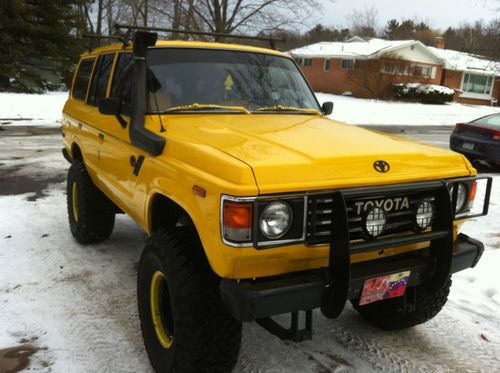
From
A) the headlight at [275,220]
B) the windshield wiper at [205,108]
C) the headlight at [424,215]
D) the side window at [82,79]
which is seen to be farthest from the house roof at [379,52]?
the headlight at [275,220]

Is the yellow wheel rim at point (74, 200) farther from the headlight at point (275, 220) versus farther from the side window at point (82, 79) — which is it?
the headlight at point (275, 220)

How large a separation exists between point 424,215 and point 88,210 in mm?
3317

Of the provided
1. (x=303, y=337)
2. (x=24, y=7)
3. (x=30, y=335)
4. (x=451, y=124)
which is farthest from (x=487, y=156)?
(x=24, y=7)

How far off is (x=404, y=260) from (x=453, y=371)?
99cm

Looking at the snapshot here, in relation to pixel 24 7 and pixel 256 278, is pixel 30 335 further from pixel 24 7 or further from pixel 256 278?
pixel 24 7

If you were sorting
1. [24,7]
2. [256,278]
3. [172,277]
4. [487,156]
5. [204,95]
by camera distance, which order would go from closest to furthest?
[256,278] < [172,277] < [204,95] < [487,156] < [24,7]

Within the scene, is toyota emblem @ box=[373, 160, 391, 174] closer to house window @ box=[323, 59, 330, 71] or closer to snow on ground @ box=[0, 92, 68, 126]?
snow on ground @ box=[0, 92, 68, 126]

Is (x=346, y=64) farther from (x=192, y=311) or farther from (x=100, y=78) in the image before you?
(x=192, y=311)

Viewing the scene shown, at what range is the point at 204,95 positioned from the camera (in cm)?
366

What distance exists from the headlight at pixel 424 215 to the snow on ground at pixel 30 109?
14.6 meters

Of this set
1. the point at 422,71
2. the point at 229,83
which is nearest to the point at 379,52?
the point at 422,71

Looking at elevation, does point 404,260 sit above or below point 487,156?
above

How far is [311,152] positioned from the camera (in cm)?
265

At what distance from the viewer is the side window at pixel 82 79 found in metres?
5.03
